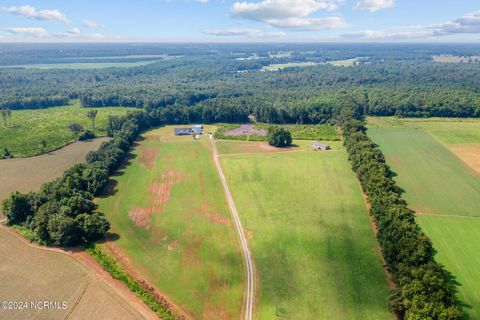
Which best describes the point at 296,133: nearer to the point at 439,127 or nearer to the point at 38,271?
the point at 439,127

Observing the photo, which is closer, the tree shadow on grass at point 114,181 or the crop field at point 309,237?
the crop field at point 309,237

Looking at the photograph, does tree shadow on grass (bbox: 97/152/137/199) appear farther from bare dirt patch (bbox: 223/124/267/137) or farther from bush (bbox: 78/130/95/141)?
Result: bare dirt patch (bbox: 223/124/267/137)

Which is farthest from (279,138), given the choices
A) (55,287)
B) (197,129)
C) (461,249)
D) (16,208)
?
(55,287)

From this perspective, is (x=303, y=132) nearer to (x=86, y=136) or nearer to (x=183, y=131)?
(x=183, y=131)

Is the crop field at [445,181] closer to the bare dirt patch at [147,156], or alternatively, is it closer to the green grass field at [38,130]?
the bare dirt patch at [147,156]

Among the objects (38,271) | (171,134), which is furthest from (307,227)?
(171,134)

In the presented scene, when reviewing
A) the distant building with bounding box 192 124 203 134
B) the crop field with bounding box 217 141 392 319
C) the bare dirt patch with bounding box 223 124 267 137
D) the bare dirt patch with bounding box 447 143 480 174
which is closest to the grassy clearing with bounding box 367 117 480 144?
the bare dirt patch with bounding box 447 143 480 174

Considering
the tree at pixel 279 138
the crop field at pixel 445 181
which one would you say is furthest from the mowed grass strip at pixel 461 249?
the tree at pixel 279 138
